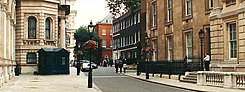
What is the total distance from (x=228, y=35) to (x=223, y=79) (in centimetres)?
351

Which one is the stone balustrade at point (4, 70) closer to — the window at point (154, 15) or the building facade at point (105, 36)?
the window at point (154, 15)

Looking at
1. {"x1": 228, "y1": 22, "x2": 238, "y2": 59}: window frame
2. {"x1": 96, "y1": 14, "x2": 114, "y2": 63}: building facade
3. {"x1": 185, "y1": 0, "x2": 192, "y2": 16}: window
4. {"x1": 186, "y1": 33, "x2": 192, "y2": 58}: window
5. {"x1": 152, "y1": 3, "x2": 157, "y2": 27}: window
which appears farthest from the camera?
{"x1": 96, "y1": 14, "x2": 114, "y2": 63}: building facade

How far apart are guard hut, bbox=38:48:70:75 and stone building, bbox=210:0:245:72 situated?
18883 millimetres

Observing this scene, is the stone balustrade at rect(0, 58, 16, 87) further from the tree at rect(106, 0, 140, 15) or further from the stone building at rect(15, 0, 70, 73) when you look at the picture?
the tree at rect(106, 0, 140, 15)

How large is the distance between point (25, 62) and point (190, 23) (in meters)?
18.5

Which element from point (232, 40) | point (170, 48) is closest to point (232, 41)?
point (232, 40)

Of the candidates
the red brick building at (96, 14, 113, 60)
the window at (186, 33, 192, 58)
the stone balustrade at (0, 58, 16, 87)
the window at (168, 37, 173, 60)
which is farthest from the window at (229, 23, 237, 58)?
the red brick building at (96, 14, 113, 60)

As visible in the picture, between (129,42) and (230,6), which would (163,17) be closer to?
(230,6)

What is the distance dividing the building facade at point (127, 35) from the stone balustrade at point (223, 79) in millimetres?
40207

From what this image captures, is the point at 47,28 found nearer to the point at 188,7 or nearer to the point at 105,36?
the point at 188,7

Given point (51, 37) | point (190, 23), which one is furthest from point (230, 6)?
point (51, 37)

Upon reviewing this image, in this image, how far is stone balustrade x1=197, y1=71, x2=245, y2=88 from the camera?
72.0ft

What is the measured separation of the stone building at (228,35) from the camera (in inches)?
941

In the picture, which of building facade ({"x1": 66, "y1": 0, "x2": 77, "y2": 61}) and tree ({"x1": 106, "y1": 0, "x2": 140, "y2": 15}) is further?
building facade ({"x1": 66, "y1": 0, "x2": 77, "y2": 61})
